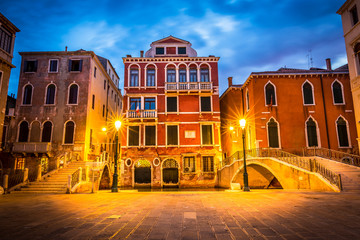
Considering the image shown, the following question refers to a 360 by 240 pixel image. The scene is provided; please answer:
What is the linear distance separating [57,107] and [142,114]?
871 cm

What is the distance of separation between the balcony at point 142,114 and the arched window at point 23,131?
10.0 m

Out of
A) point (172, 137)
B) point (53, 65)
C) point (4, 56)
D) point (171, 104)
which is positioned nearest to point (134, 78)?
point (171, 104)

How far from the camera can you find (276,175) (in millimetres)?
17125

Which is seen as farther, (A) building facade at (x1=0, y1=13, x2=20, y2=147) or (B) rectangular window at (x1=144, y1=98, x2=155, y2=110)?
(B) rectangular window at (x1=144, y1=98, x2=155, y2=110)

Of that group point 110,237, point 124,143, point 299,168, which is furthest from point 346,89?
point 110,237

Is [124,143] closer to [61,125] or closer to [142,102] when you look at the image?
[142,102]

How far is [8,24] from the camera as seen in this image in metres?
15.6

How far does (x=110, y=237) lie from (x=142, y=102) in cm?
2349

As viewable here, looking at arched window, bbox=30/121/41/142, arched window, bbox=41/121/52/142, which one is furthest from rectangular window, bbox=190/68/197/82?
arched window, bbox=30/121/41/142

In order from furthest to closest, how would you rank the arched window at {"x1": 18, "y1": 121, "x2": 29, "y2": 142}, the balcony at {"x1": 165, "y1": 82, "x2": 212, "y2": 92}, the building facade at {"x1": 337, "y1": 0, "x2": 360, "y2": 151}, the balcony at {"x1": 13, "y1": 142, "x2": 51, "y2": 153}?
the balcony at {"x1": 165, "y1": 82, "x2": 212, "y2": 92}
the arched window at {"x1": 18, "y1": 121, "x2": 29, "y2": 142}
the balcony at {"x1": 13, "y1": 142, "x2": 51, "y2": 153}
the building facade at {"x1": 337, "y1": 0, "x2": 360, "y2": 151}

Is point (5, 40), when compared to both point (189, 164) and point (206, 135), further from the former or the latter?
point (206, 135)

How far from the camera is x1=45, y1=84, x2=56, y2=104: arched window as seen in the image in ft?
77.2

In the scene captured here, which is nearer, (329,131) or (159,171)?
(329,131)

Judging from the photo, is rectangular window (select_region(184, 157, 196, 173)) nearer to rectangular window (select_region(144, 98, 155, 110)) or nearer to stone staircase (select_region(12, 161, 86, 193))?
rectangular window (select_region(144, 98, 155, 110))
